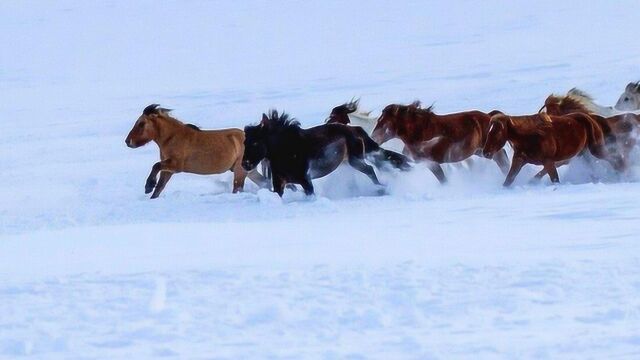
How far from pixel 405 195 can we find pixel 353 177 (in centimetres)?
82

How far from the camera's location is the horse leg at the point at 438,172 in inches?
542

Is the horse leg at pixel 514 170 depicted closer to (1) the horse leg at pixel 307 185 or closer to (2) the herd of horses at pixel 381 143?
(2) the herd of horses at pixel 381 143

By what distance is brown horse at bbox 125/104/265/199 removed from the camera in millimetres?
14039

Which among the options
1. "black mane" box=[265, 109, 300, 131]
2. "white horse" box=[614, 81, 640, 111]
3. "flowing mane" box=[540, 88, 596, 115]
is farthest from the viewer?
"white horse" box=[614, 81, 640, 111]

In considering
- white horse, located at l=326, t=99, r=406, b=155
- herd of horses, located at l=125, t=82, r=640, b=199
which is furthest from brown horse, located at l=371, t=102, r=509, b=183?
white horse, located at l=326, t=99, r=406, b=155

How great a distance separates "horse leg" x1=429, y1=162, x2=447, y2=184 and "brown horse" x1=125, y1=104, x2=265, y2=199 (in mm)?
1827

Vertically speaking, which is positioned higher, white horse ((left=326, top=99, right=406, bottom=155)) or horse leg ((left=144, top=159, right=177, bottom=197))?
white horse ((left=326, top=99, right=406, bottom=155))

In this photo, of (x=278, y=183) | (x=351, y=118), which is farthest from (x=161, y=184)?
(x=351, y=118)

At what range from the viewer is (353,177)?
537 inches

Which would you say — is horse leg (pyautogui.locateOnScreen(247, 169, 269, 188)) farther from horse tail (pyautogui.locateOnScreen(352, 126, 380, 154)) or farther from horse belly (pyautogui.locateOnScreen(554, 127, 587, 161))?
horse belly (pyautogui.locateOnScreen(554, 127, 587, 161))

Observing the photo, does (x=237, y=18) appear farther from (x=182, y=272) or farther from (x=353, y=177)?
(x=182, y=272)

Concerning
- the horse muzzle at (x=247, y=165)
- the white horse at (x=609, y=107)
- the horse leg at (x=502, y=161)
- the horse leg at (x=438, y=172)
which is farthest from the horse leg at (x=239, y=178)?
the white horse at (x=609, y=107)

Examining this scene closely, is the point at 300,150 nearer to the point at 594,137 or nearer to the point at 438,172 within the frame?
the point at 438,172

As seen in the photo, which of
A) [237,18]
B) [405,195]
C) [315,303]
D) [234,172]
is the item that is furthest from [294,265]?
[237,18]
